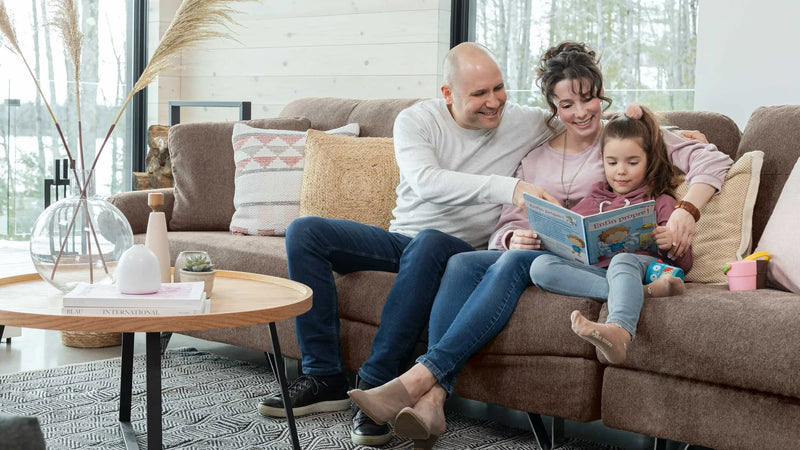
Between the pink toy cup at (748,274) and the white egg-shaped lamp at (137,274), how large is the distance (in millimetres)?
1362

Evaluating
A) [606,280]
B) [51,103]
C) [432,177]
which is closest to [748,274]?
[606,280]

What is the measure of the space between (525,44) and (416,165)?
1.59 m

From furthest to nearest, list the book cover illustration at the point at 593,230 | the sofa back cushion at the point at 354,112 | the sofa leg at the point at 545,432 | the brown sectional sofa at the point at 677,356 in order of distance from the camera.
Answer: the sofa back cushion at the point at 354,112
the sofa leg at the point at 545,432
the book cover illustration at the point at 593,230
the brown sectional sofa at the point at 677,356

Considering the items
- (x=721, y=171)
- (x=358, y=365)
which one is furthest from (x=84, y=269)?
(x=721, y=171)

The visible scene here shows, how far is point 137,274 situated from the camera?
6.04 feet

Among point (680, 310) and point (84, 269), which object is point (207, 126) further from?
point (680, 310)

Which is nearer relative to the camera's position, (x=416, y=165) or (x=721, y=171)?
(x=721, y=171)

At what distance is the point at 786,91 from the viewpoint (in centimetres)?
298

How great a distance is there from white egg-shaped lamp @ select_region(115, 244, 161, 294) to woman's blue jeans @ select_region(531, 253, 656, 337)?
882 millimetres

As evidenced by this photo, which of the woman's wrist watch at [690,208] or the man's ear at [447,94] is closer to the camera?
the woman's wrist watch at [690,208]

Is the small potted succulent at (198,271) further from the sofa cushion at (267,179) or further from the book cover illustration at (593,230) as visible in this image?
the sofa cushion at (267,179)

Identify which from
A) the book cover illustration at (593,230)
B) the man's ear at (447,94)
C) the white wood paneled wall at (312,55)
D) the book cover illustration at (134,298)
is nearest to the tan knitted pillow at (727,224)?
the book cover illustration at (593,230)

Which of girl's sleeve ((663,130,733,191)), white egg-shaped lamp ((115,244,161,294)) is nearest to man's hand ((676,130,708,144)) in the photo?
girl's sleeve ((663,130,733,191))

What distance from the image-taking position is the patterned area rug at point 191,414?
2.25 metres
